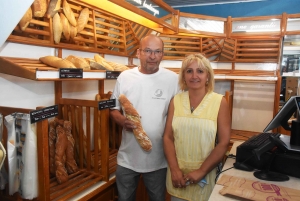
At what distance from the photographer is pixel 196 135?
4.88 feet

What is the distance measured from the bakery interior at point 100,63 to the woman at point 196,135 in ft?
1.60

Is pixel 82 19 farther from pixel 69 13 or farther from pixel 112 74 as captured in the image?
pixel 112 74

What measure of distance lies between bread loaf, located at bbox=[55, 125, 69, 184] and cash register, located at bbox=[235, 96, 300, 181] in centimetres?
108

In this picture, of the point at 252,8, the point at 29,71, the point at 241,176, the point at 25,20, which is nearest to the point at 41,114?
the point at 29,71

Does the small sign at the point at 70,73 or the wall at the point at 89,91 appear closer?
the small sign at the point at 70,73

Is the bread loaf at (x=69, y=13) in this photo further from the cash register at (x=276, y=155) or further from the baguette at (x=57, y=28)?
the cash register at (x=276, y=155)

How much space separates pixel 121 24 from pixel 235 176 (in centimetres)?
197

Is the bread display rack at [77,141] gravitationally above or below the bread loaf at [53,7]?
below

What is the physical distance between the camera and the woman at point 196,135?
1465mm

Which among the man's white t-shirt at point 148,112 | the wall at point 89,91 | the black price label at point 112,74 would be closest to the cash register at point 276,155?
the man's white t-shirt at point 148,112

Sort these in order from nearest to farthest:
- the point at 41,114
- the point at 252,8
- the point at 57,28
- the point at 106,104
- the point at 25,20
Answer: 1. the point at 41,114
2. the point at 25,20
3. the point at 106,104
4. the point at 57,28
5. the point at 252,8

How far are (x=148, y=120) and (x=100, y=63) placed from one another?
1.86 ft

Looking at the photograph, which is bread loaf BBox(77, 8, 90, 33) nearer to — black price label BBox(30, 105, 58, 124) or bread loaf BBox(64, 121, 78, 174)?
bread loaf BBox(64, 121, 78, 174)

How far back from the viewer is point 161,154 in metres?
1.75
